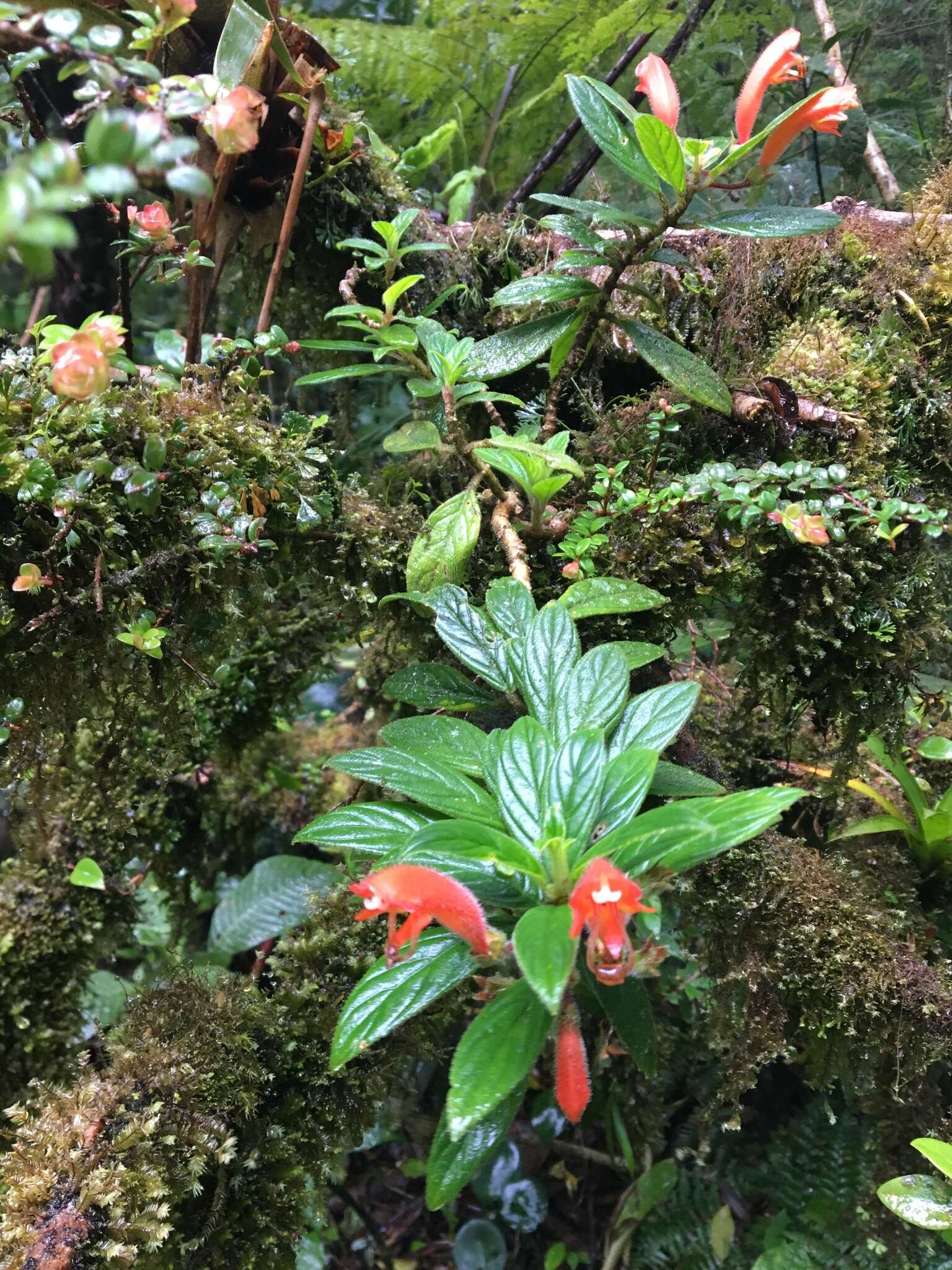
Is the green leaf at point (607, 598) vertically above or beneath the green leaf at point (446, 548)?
beneath

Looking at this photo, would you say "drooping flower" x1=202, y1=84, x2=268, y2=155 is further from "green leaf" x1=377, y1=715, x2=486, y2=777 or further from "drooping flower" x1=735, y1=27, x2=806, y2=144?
"drooping flower" x1=735, y1=27, x2=806, y2=144

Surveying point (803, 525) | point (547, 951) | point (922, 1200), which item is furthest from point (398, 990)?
point (922, 1200)

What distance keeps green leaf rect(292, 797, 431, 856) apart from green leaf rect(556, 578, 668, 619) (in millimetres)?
333

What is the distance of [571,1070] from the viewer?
2.34ft

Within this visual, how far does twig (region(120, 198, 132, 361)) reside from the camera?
102 centimetres

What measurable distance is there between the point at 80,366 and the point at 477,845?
24.6 inches

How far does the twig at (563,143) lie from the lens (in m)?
1.58

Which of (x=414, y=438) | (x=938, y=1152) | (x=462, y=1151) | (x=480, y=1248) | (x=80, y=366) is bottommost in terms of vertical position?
(x=480, y=1248)

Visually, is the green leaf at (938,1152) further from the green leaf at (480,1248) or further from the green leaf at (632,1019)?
the green leaf at (480,1248)

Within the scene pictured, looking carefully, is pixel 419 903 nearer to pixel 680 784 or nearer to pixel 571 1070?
pixel 571 1070

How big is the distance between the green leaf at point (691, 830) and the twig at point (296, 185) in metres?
1.17

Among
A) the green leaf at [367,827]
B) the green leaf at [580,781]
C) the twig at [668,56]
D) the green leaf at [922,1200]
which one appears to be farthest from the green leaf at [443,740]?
the twig at [668,56]

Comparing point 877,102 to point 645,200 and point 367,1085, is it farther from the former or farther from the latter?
point 367,1085

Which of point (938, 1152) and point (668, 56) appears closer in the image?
point (938, 1152)
